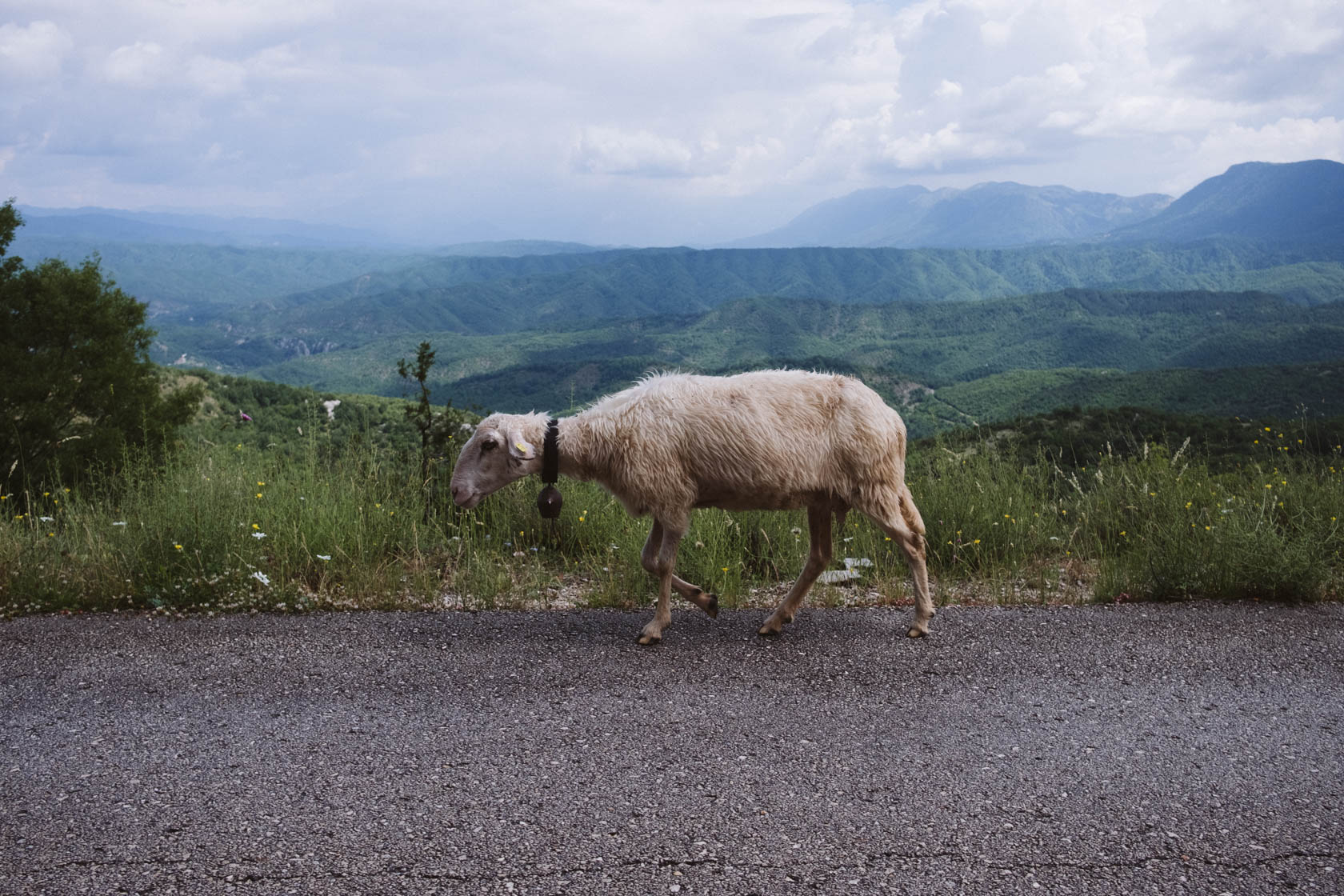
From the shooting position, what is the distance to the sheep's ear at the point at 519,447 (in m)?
5.02

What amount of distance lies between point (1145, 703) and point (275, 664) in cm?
444

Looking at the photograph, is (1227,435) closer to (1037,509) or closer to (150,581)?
(1037,509)

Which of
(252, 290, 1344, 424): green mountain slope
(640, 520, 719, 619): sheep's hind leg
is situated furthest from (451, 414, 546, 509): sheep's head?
(252, 290, 1344, 424): green mountain slope

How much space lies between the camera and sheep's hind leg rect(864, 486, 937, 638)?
520 centimetres

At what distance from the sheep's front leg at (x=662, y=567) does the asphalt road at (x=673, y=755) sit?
0.11 m

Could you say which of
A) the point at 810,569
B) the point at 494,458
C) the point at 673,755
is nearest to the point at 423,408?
the point at 494,458

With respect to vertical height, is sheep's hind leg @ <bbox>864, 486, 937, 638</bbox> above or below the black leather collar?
below

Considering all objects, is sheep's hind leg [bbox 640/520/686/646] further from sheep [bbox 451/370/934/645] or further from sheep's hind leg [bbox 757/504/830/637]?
sheep's hind leg [bbox 757/504/830/637]

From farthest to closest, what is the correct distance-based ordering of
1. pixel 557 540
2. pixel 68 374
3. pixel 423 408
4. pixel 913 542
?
pixel 68 374
pixel 423 408
pixel 557 540
pixel 913 542

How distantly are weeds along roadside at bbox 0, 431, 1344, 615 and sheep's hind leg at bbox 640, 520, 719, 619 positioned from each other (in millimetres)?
597

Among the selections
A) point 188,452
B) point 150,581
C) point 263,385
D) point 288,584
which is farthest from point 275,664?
point 263,385

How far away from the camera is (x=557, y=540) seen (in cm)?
770

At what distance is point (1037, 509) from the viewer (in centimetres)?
812

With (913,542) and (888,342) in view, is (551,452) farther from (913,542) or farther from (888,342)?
(888,342)
